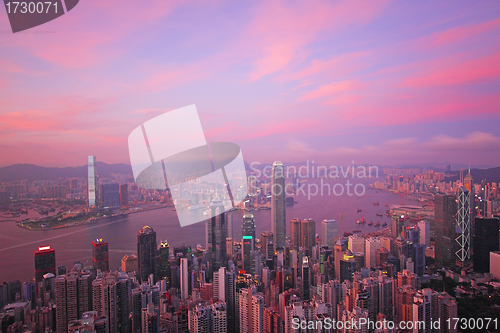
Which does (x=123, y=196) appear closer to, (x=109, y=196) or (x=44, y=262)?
(x=109, y=196)

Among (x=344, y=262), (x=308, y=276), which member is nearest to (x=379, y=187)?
(x=344, y=262)

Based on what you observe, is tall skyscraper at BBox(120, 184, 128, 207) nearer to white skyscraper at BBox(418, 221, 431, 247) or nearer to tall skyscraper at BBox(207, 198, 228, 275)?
tall skyscraper at BBox(207, 198, 228, 275)

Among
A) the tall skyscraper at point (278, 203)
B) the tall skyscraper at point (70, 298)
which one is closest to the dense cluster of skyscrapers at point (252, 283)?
the tall skyscraper at point (70, 298)

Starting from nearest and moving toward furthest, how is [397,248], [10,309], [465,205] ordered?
[10,309], [397,248], [465,205]

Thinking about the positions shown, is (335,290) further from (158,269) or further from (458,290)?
(158,269)

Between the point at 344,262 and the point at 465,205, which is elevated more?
the point at 465,205

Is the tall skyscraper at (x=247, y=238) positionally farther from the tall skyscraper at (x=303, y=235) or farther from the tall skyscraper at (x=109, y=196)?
the tall skyscraper at (x=109, y=196)

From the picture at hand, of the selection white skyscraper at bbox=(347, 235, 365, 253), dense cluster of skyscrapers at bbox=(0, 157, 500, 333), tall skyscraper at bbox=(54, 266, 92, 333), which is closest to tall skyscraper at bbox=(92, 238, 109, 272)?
dense cluster of skyscrapers at bbox=(0, 157, 500, 333)
